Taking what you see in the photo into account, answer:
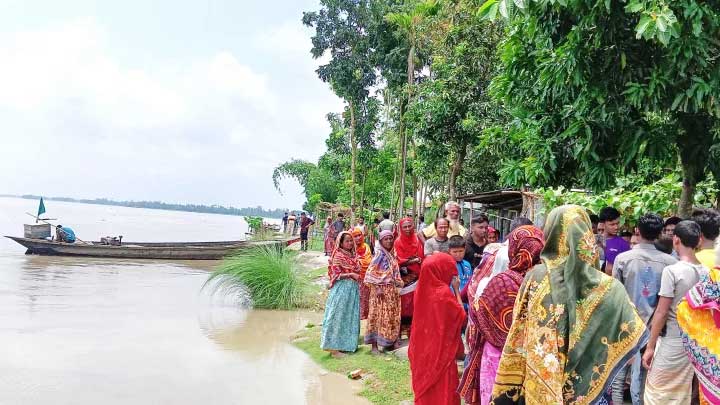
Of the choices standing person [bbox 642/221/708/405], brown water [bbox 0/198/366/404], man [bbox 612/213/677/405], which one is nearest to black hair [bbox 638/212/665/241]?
man [bbox 612/213/677/405]

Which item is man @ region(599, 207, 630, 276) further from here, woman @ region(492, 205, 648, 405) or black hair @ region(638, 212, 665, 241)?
woman @ region(492, 205, 648, 405)

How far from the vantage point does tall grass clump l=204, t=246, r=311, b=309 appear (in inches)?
384

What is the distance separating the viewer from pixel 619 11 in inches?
158

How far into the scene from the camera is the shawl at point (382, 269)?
616cm

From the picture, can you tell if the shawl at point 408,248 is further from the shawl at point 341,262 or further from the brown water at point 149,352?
the brown water at point 149,352

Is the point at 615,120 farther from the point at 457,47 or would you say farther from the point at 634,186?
the point at 457,47

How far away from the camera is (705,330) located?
254cm

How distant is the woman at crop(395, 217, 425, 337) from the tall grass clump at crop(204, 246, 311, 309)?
3592 millimetres

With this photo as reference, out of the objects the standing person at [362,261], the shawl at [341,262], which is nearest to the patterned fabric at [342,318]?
the shawl at [341,262]

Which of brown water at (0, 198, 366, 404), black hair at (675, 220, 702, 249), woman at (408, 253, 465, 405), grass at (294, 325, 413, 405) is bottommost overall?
brown water at (0, 198, 366, 404)

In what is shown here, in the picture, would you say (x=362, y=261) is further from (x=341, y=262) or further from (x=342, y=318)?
(x=342, y=318)

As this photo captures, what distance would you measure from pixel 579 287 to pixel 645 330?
0.34 m

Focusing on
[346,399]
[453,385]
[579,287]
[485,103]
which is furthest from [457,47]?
[579,287]

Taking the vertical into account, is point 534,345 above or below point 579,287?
below
